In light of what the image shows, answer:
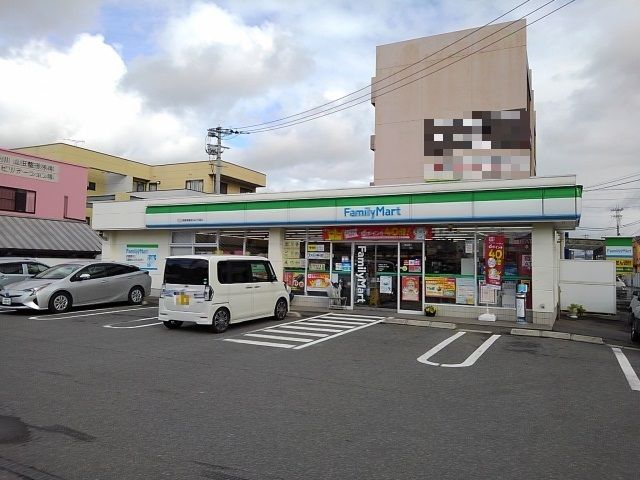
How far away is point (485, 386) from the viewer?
23.0ft

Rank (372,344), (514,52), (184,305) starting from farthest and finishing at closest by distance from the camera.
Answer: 1. (514,52)
2. (184,305)
3. (372,344)

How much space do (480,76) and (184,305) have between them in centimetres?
2914

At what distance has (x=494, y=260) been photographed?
1376 centimetres

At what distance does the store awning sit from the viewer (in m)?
25.8

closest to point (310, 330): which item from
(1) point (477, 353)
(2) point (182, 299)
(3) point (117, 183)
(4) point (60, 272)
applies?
(2) point (182, 299)

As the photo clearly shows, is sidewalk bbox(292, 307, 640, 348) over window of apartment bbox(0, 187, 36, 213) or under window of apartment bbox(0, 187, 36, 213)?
under

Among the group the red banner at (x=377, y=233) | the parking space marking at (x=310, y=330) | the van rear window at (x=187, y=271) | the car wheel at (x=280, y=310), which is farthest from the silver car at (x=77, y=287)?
the red banner at (x=377, y=233)

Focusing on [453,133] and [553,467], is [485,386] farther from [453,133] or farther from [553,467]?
[453,133]

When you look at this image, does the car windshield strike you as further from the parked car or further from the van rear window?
the van rear window

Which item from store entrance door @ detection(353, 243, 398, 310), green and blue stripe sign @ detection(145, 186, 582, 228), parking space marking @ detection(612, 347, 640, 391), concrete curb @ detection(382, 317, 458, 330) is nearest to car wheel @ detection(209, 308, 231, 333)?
concrete curb @ detection(382, 317, 458, 330)

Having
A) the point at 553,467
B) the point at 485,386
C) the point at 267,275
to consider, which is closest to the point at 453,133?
the point at 267,275

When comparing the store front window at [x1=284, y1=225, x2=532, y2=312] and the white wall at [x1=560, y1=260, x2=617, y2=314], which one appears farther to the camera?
the white wall at [x1=560, y1=260, x2=617, y2=314]

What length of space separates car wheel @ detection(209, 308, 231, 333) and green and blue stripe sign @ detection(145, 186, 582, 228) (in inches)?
207

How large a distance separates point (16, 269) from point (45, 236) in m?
11.5
